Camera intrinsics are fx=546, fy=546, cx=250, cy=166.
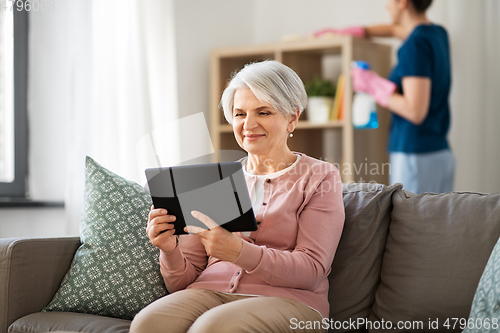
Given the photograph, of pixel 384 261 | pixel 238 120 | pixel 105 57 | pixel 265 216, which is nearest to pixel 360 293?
pixel 384 261

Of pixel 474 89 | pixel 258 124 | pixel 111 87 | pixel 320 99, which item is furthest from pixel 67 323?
pixel 474 89

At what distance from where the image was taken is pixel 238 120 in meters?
1.55

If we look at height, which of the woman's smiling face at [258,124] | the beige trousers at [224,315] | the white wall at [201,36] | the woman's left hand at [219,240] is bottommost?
the beige trousers at [224,315]

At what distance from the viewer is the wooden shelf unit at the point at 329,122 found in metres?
2.91

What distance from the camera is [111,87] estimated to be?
2537 millimetres

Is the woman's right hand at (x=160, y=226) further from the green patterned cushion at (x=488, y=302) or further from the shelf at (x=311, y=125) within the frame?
the shelf at (x=311, y=125)

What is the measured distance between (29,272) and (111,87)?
1.22 meters

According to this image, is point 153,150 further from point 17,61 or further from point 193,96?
point 193,96

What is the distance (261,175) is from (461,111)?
1778 mm

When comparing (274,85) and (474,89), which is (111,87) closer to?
(274,85)

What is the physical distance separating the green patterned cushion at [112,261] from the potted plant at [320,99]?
158 cm

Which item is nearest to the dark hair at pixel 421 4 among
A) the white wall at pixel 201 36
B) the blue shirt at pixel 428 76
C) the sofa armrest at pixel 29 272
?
the blue shirt at pixel 428 76

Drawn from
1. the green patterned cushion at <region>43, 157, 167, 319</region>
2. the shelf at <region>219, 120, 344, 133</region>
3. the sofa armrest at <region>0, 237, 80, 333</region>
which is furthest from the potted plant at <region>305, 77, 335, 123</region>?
the sofa armrest at <region>0, 237, 80, 333</region>

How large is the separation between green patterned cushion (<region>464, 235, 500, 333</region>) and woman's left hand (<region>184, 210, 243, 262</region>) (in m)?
0.54
